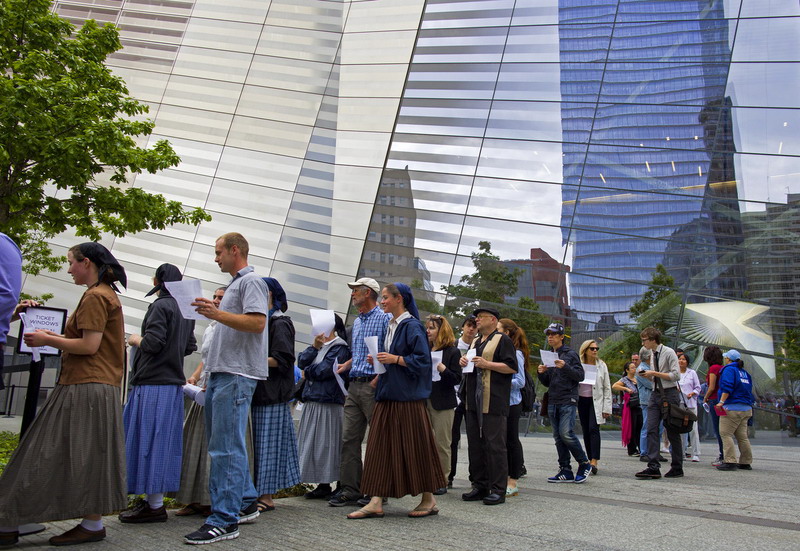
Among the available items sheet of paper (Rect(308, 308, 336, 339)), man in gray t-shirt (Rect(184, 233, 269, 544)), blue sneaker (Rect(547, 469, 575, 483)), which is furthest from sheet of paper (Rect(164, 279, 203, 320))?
blue sneaker (Rect(547, 469, 575, 483))

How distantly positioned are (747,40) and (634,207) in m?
4.20

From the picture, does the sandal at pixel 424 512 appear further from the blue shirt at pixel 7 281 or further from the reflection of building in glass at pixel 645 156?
the reflection of building in glass at pixel 645 156

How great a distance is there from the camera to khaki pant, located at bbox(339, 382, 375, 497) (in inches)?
229

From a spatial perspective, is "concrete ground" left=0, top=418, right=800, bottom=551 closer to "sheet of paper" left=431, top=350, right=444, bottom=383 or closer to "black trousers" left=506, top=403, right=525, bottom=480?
"black trousers" left=506, top=403, right=525, bottom=480

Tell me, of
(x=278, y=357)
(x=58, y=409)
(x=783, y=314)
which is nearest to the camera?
(x=58, y=409)

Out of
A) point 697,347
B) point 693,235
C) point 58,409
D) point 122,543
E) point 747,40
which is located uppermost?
point 747,40

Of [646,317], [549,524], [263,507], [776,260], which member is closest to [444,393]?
[549,524]

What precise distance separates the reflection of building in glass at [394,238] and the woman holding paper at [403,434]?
30.4 ft

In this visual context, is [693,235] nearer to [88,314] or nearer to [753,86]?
[753,86]

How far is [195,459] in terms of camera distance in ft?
16.8

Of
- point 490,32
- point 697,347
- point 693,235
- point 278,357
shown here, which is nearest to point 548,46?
point 490,32

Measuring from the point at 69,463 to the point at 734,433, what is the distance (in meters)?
8.67

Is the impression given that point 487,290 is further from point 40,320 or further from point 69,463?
point 69,463

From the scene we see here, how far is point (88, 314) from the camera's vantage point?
4.10 meters
